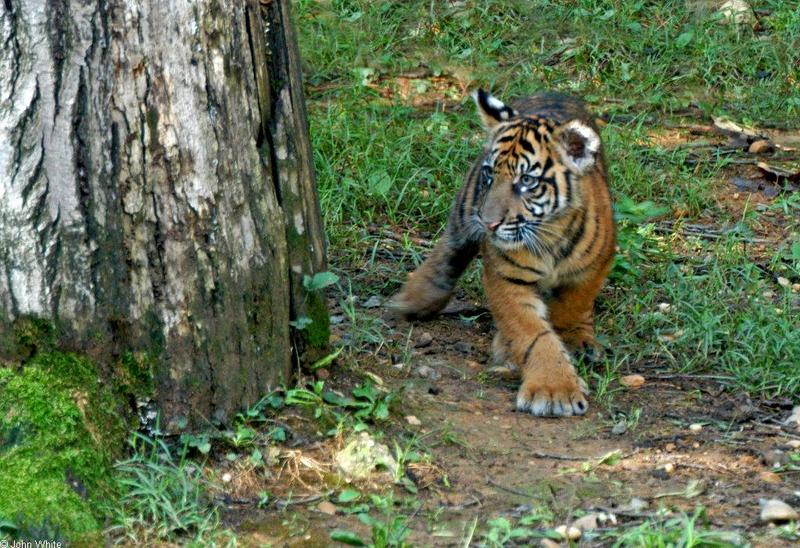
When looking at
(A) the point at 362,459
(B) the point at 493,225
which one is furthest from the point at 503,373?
(A) the point at 362,459

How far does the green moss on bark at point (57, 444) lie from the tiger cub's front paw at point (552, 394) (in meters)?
1.74

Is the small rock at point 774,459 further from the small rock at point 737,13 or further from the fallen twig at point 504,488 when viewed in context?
the small rock at point 737,13

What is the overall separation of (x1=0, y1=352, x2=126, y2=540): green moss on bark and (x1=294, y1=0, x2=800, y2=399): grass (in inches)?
86.0

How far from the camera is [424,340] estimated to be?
5.34m

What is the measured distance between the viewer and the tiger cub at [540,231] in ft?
16.7

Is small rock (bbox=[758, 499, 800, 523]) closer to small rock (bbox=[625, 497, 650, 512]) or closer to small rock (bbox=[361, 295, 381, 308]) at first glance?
small rock (bbox=[625, 497, 650, 512])

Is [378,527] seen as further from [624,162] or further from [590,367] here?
[624,162]

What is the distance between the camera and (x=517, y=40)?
8.61 m

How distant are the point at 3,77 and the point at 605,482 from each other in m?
2.33

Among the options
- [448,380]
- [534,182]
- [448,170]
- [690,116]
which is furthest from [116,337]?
[690,116]

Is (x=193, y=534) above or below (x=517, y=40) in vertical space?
below

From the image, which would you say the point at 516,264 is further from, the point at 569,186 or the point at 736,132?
the point at 736,132

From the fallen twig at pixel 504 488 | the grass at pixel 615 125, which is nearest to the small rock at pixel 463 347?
the grass at pixel 615 125

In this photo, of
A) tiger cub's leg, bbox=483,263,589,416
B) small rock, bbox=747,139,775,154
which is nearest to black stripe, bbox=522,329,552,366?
tiger cub's leg, bbox=483,263,589,416
